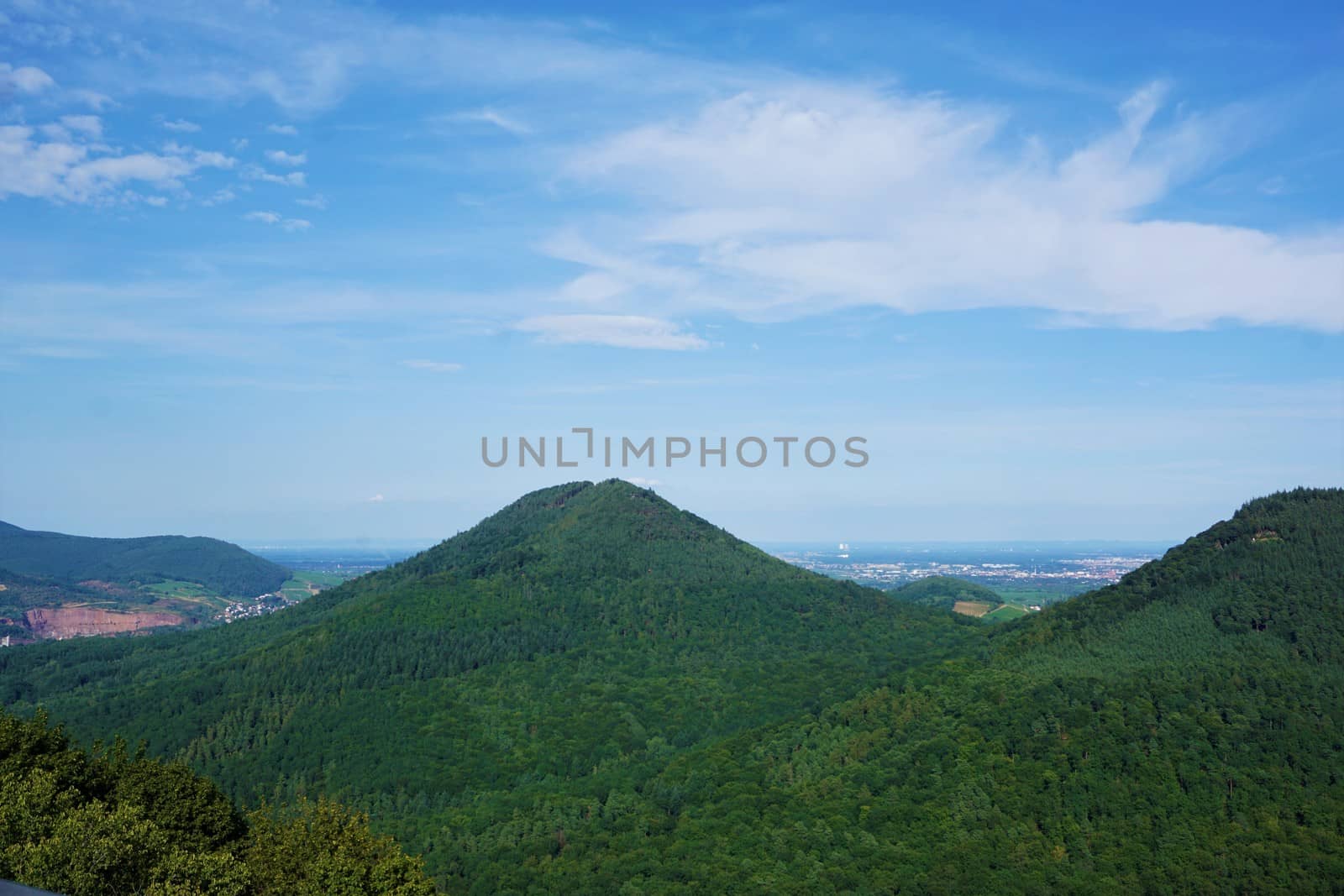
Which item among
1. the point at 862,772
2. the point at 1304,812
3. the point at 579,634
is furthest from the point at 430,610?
the point at 1304,812

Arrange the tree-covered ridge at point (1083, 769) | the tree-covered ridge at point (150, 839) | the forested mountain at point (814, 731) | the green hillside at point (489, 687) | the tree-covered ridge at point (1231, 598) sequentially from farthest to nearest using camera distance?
1. the green hillside at point (489, 687)
2. the tree-covered ridge at point (1231, 598)
3. the forested mountain at point (814, 731)
4. the tree-covered ridge at point (1083, 769)
5. the tree-covered ridge at point (150, 839)

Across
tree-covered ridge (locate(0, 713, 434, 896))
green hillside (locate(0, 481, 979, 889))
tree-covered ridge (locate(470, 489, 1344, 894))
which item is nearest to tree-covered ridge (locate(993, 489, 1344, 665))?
tree-covered ridge (locate(470, 489, 1344, 894))

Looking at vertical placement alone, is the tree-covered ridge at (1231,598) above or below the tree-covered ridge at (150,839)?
above

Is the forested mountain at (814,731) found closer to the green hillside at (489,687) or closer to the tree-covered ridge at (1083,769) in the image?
the tree-covered ridge at (1083,769)

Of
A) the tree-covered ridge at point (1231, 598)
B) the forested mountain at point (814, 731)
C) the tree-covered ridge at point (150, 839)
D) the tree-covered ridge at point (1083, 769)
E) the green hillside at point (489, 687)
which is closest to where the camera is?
the tree-covered ridge at point (150, 839)

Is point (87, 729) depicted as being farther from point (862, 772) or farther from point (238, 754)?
point (862, 772)

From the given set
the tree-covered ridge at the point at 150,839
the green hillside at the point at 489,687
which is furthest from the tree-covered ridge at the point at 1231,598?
the tree-covered ridge at the point at 150,839
